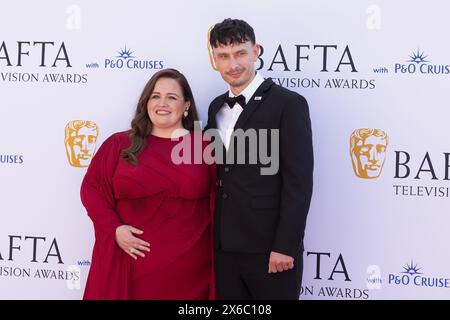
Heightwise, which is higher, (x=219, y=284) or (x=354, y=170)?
(x=354, y=170)

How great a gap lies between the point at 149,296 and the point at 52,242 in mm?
929

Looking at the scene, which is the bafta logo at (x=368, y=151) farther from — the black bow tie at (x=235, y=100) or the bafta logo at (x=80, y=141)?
the bafta logo at (x=80, y=141)

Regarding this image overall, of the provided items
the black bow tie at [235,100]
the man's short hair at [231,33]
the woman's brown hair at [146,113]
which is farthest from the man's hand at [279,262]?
the man's short hair at [231,33]

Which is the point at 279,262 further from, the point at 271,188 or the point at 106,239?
the point at 106,239

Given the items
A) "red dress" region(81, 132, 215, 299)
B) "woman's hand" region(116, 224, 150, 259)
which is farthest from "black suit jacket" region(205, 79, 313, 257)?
"woman's hand" region(116, 224, 150, 259)

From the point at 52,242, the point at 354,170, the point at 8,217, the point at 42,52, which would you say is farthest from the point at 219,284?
the point at 42,52

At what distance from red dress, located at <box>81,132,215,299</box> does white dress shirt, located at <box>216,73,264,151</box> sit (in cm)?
17

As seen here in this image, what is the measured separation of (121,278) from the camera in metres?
2.30

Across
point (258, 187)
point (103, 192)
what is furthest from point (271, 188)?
point (103, 192)

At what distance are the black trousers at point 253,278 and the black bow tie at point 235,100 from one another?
0.64 meters

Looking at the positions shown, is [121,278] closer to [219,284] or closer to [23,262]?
[219,284]

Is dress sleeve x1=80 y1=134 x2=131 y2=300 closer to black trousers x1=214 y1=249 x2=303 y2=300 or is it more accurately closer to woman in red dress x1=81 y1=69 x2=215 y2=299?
woman in red dress x1=81 y1=69 x2=215 y2=299

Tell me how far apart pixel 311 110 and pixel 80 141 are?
1294 millimetres

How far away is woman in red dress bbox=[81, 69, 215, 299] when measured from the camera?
2254mm
